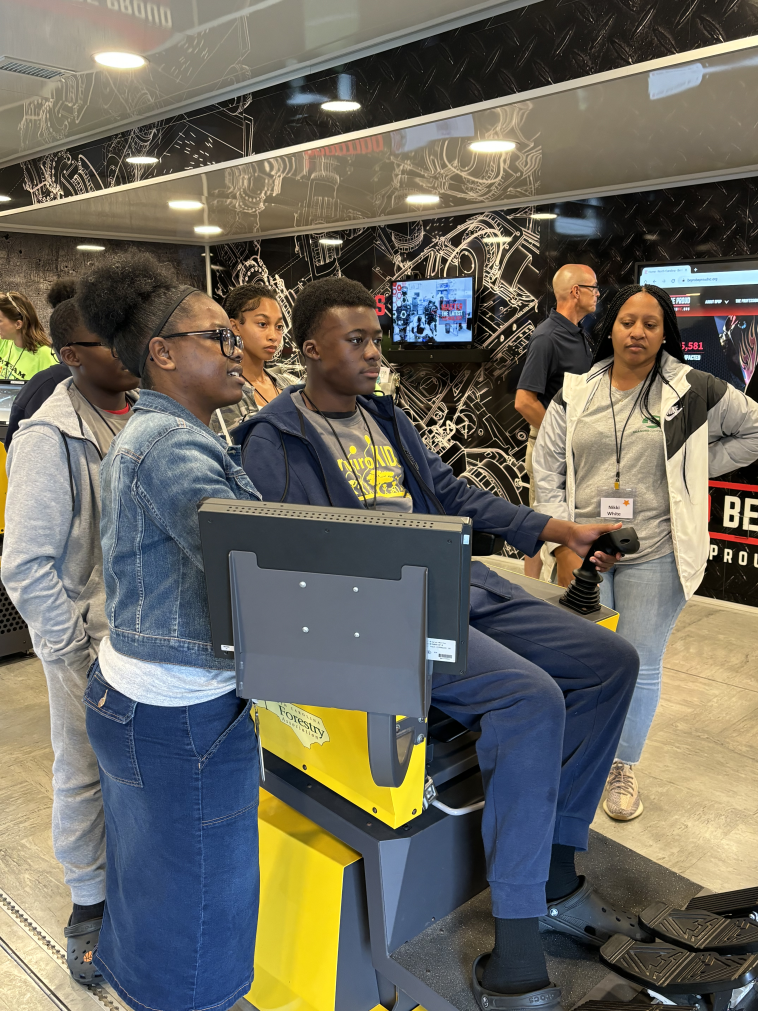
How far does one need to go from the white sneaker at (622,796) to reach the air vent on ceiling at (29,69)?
3391 mm

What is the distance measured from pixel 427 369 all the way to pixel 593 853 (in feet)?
16.2

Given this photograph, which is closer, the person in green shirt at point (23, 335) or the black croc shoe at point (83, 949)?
the black croc shoe at point (83, 949)

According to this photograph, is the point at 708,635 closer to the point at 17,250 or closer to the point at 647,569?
the point at 647,569

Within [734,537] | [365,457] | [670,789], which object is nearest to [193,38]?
[365,457]

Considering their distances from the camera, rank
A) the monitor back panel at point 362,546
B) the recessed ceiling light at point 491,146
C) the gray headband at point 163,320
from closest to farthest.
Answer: the monitor back panel at point 362,546, the gray headband at point 163,320, the recessed ceiling light at point 491,146

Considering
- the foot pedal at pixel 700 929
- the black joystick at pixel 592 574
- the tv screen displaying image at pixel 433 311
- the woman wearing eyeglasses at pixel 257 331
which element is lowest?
the foot pedal at pixel 700 929

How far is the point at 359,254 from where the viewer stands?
6.86 metres

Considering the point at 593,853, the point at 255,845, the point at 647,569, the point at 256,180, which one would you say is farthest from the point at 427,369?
the point at 255,845

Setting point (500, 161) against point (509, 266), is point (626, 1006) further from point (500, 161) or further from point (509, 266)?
point (509, 266)

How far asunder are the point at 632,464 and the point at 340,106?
5.33 ft

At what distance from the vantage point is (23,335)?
4496 millimetres

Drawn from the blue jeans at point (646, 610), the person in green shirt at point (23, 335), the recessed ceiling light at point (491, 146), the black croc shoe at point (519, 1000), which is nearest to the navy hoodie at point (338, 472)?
the blue jeans at point (646, 610)

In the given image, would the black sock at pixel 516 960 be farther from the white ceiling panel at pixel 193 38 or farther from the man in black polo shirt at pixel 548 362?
the man in black polo shirt at pixel 548 362

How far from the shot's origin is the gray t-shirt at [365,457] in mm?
2016
